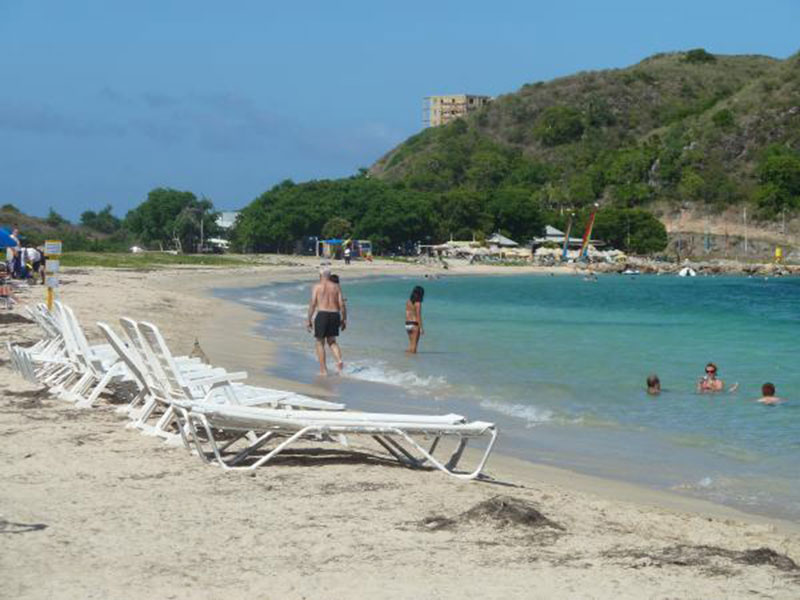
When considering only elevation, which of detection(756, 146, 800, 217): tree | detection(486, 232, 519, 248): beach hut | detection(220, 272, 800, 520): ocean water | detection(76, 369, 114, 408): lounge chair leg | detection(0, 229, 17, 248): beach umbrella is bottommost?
detection(220, 272, 800, 520): ocean water

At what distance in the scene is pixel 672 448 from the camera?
35.9ft

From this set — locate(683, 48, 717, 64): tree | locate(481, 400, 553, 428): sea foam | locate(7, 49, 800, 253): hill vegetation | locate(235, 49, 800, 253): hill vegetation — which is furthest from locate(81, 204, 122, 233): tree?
locate(481, 400, 553, 428): sea foam

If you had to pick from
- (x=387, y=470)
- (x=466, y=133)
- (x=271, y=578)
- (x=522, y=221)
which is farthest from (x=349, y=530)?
(x=466, y=133)

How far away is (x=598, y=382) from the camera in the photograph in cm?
1702

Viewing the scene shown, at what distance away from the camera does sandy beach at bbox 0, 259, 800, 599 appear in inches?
202

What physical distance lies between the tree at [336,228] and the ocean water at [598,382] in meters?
50.8

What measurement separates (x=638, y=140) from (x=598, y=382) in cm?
13096

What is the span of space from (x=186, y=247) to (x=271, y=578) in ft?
299

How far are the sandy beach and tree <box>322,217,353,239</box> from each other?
82.2m

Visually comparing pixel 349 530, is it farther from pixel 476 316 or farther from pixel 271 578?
pixel 476 316

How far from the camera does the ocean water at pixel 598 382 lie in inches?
396

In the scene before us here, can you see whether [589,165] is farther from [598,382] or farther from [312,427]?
[312,427]

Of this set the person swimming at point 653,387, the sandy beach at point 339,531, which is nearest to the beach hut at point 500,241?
the person swimming at point 653,387

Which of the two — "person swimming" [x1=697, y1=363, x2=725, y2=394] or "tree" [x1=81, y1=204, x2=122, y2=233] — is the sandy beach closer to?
"person swimming" [x1=697, y1=363, x2=725, y2=394]
